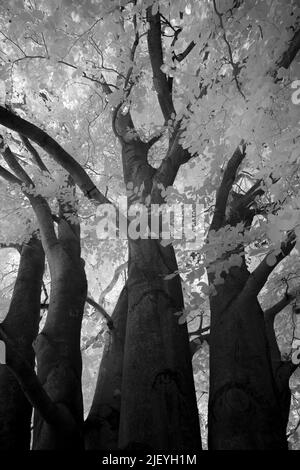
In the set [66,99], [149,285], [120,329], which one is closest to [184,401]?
[149,285]

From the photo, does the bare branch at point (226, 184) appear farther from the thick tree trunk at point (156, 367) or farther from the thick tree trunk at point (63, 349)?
the thick tree trunk at point (63, 349)

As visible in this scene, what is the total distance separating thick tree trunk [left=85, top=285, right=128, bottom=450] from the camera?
326cm

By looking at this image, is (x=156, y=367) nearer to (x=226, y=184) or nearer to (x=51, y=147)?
(x=226, y=184)

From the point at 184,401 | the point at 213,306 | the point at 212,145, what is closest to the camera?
the point at 184,401

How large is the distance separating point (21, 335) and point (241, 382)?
9.10 ft

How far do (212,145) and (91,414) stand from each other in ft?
11.3

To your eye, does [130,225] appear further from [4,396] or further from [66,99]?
[66,99]

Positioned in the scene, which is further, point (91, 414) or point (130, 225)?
point (130, 225)

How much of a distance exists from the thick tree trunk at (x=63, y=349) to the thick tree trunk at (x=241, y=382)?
131cm


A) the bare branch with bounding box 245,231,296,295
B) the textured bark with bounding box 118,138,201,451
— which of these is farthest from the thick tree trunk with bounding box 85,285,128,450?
the bare branch with bounding box 245,231,296,295

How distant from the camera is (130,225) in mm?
3830

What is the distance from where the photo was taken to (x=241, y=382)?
10.0 ft

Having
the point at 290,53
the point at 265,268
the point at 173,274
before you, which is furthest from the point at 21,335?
the point at 290,53

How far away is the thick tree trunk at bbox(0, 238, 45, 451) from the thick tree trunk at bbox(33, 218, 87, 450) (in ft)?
1.52
